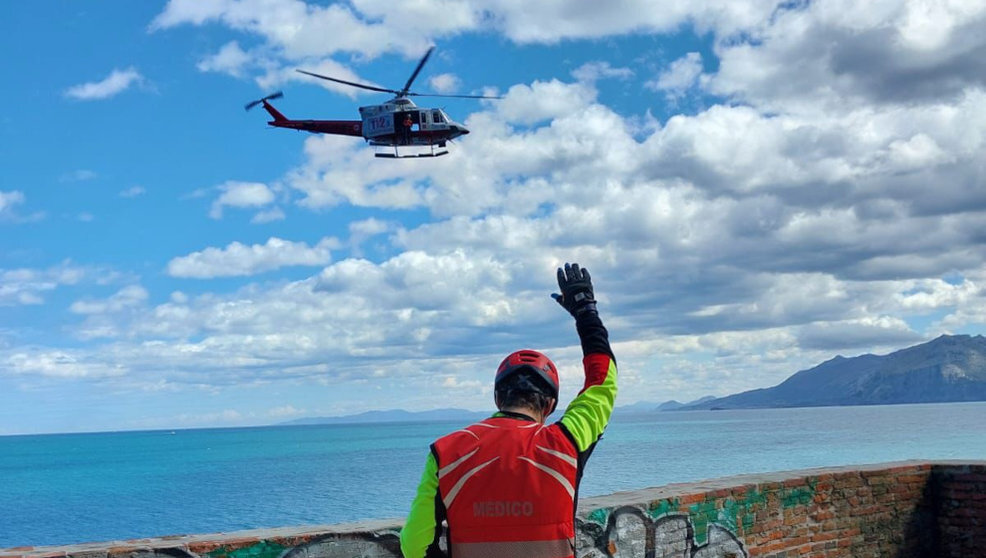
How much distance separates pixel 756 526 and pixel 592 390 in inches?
189

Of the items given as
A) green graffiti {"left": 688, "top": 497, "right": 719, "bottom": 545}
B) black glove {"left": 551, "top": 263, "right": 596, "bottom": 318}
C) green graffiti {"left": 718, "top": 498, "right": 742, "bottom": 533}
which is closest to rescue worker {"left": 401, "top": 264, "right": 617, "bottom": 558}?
black glove {"left": 551, "top": 263, "right": 596, "bottom": 318}

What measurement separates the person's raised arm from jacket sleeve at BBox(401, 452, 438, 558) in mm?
404

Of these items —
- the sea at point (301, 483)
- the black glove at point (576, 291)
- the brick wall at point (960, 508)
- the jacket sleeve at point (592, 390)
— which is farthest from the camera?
the sea at point (301, 483)

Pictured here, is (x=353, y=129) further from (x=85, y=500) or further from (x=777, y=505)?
(x=85, y=500)

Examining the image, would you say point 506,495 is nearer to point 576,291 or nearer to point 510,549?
point 510,549

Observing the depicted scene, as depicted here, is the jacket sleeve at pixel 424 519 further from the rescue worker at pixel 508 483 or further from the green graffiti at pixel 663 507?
the green graffiti at pixel 663 507

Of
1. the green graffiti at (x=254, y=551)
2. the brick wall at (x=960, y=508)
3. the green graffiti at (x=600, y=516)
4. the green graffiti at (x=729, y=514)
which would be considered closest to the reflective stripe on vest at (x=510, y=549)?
the green graffiti at (x=254, y=551)

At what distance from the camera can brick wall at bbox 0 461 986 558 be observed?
4.77m

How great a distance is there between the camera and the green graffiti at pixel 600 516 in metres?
5.86

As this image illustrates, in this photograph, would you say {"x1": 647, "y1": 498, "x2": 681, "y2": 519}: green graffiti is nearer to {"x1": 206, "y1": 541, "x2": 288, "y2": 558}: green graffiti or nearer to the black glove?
{"x1": 206, "y1": 541, "x2": 288, "y2": 558}: green graffiti

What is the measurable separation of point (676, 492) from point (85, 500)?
78479 millimetres

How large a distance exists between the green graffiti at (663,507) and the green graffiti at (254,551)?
2.60 metres

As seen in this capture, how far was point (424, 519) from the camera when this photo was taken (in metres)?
2.61

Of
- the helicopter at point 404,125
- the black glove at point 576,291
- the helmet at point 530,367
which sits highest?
the helicopter at point 404,125
